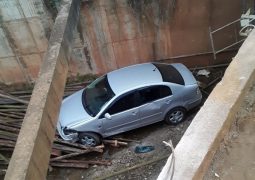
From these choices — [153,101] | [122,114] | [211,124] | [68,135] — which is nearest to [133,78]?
[153,101]

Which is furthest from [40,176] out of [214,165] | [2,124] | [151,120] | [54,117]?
[2,124]

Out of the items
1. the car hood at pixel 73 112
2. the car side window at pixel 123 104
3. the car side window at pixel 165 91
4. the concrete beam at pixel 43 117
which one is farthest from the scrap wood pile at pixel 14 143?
the concrete beam at pixel 43 117

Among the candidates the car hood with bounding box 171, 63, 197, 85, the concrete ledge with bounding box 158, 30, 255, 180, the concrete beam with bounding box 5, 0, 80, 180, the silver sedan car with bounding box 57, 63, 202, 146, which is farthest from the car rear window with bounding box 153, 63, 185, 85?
the concrete ledge with bounding box 158, 30, 255, 180

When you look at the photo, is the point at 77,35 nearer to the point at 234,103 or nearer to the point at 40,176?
the point at 40,176

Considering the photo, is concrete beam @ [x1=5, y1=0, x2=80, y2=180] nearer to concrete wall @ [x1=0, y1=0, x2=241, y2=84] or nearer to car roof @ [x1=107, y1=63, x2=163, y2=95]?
car roof @ [x1=107, y1=63, x2=163, y2=95]

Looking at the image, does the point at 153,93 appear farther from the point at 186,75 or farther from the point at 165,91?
the point at 186,75

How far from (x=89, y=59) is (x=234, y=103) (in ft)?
24.6

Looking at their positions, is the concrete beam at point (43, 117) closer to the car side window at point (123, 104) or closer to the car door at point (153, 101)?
the car side window at point (123, 104)

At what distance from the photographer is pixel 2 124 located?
969 centimetres

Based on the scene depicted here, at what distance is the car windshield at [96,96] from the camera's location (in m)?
8.80

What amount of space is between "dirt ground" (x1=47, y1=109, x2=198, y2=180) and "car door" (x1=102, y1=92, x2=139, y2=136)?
1.93ft

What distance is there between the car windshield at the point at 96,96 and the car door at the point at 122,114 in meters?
0.27

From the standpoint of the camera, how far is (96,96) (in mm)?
9070

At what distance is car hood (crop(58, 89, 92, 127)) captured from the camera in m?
8.81
